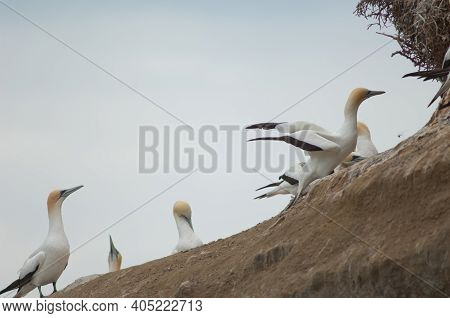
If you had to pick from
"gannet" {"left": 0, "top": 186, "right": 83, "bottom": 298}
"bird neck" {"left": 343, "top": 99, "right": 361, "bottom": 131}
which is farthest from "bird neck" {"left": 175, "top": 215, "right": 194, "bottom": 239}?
"bird neck" {"left": 343, "top": 99, "right": 361, "bottom": 131}

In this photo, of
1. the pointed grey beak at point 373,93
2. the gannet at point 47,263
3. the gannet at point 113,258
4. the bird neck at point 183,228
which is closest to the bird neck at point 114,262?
the gannet at point 113,258

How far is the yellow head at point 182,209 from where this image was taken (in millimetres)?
14914

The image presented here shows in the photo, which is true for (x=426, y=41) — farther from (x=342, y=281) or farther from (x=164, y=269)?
(x=342, y=281)

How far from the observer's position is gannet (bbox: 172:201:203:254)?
46.7ft

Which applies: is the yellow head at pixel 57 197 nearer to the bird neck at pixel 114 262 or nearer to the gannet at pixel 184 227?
the gannet at pixel 184 227

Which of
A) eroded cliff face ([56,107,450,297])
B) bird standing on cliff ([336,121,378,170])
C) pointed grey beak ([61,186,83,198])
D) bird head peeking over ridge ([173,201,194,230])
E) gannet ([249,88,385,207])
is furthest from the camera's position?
bird head peeking over ridge ([173,201,194,230])

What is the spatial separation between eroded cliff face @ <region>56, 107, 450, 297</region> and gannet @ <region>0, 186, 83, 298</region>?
3.42 metres

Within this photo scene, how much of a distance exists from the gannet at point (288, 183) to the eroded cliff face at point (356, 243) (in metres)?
2.11

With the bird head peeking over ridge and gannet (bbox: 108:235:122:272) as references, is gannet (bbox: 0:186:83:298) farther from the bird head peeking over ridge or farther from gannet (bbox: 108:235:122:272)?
gannet (bbox: 108:235:122:272)

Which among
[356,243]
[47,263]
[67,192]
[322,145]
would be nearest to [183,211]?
[67,192]

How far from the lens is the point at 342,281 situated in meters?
8.18

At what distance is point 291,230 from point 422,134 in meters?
1.72
